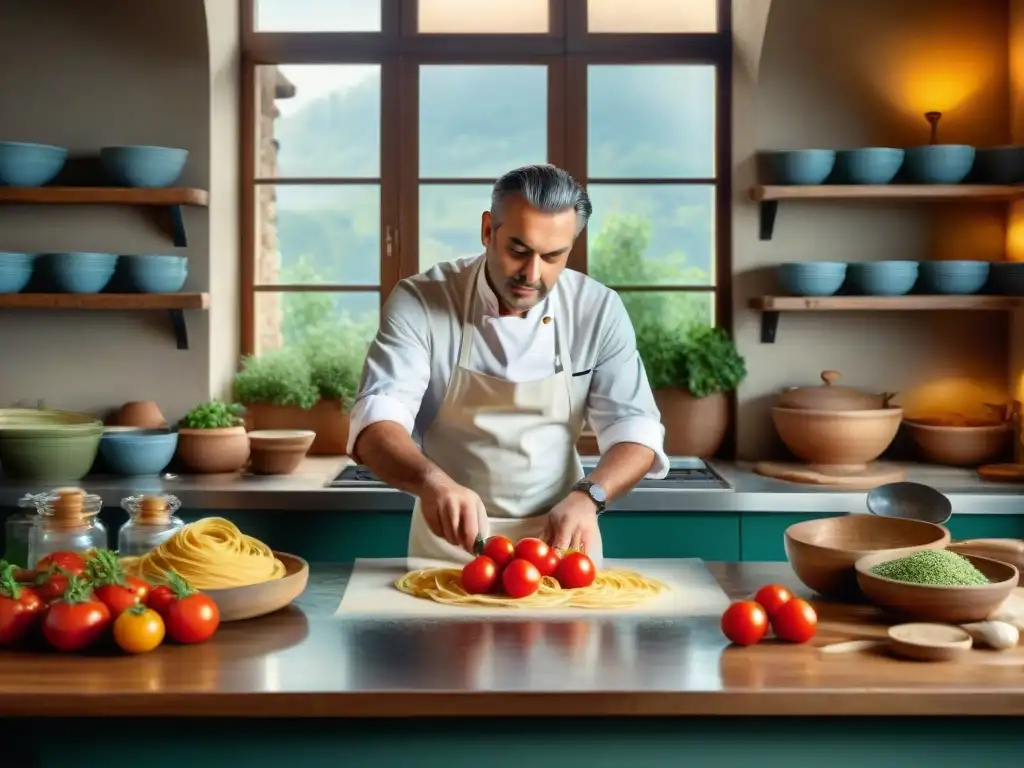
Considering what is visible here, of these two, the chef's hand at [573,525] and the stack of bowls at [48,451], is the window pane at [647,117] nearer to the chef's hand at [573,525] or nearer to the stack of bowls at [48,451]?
the stack of bowls at [48,451]

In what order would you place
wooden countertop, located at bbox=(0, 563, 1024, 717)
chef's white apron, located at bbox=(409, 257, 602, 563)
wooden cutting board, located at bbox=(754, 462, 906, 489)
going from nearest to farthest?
wooden countertop, located at bbox=(0, 563, 1024, 717) → chef's white apron, located at bbox=(409, 257, 602, 563) → wooden cutting board, located at bbox=(754, 462, 906, 489)

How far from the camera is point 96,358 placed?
4.71m

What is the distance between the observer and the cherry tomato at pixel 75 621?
6.81ft

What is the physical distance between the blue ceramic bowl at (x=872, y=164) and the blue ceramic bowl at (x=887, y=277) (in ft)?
1.02

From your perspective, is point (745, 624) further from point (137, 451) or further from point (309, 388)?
point (309, 388)

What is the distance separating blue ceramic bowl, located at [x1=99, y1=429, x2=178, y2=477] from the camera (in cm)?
427

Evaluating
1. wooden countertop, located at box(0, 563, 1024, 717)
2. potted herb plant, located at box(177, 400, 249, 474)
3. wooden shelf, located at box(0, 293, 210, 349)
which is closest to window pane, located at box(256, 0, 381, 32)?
wooden shelf, located at box(0, 293, 210, 349)

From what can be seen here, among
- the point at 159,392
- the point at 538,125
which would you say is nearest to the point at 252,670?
the point at 159,392

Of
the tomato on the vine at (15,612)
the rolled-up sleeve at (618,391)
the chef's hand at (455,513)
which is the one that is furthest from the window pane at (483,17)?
the tomato on the vine at (15,612)

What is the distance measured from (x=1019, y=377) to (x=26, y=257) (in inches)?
146

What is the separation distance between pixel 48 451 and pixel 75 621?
89.0 inches

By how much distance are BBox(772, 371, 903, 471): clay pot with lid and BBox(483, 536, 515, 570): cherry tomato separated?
7.11 feet

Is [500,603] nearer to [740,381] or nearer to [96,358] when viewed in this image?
[740,381]

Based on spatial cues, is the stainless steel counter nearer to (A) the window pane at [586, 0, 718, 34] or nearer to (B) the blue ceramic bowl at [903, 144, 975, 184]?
(B) the blue ceramic bowl at [903, 144, 975, 184]
